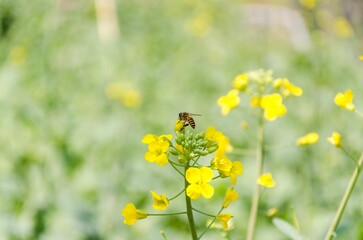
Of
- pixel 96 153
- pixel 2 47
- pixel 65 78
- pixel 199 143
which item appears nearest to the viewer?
pixel 199 143

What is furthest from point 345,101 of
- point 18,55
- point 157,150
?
point 18,55

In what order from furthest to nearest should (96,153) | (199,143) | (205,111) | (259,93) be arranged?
(205,111) → (96,153) → (259,93) → (199,143)

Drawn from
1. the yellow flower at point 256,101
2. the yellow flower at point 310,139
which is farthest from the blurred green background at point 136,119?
the yellow flower at point 256,101

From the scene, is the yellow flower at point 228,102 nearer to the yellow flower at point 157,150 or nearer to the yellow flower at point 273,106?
the yellow flower at point 273,106

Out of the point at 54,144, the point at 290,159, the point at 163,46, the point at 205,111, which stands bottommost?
the point at 290,159

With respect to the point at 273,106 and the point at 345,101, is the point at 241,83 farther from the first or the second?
the point at 345,101

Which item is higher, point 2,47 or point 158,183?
point 2,47

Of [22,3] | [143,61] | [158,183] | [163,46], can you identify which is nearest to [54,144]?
[158,183]

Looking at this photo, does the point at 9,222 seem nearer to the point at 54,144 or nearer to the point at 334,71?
the point at 54,144
